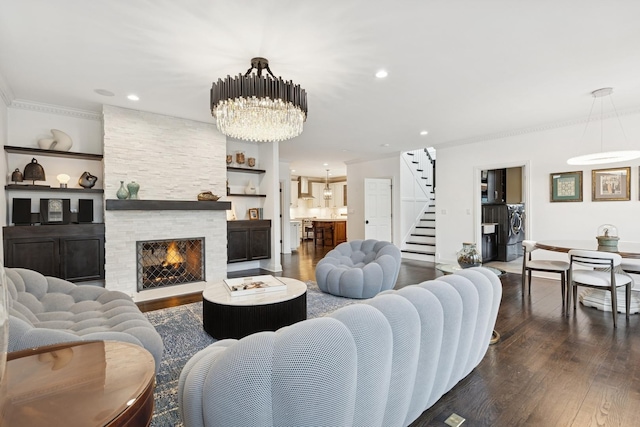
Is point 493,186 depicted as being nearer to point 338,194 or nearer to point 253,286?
point 338,194

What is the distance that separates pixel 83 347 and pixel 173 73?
303 centimetres

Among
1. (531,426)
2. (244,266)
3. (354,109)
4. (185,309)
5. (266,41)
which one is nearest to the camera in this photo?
(531,426)

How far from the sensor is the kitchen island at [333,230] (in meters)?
9.97

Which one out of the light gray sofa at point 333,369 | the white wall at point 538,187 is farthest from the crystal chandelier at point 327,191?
the light gray sofa at point 333,369

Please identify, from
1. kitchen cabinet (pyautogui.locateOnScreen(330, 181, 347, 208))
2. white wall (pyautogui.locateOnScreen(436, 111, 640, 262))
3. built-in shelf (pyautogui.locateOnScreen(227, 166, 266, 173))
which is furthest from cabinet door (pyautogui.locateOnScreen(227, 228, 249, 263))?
kitchen cabinet (pyautogui.locateOnScreen(330, 181, 347, 208))

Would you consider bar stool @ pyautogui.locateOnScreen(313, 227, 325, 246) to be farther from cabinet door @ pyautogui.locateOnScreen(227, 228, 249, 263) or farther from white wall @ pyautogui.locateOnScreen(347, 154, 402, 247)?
cabinet door @ pyautogui.locateOnScreen(227, 228, 249, 263)

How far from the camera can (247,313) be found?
2652mm

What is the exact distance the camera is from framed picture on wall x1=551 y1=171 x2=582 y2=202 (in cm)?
495

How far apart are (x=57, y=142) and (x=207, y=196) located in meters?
2.08

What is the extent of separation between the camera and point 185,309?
3645mm

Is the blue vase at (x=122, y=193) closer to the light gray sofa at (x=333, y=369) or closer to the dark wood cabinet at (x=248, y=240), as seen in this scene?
the dark wood cabinet at (x=248, y=240)

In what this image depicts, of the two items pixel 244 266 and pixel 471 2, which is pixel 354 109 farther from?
pixel 244 266

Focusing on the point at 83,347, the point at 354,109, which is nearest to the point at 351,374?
the point at 83,347

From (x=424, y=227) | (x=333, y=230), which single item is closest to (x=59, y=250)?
(x=333, y=230)
